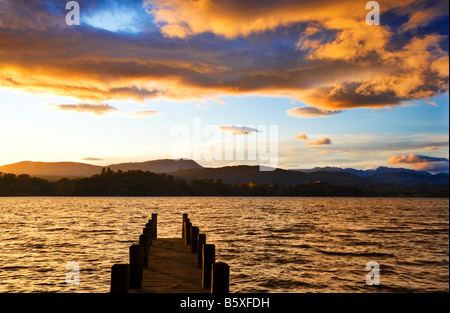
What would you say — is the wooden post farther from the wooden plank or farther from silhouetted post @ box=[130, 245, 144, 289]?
silhouetted post @ box=[130, 245, 144, 289]

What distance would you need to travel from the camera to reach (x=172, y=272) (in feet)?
47.6

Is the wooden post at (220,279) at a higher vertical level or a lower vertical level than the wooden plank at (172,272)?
higher

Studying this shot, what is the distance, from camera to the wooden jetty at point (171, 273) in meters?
8.34

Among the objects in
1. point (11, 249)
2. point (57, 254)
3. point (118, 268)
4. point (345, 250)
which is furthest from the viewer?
A: point (345, 250)

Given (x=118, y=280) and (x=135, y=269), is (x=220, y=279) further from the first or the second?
(x=135, y=269)

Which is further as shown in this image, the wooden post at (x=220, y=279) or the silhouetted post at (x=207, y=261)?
the silhouetted post at (x=207, y=261)

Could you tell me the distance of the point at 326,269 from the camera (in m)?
28.0

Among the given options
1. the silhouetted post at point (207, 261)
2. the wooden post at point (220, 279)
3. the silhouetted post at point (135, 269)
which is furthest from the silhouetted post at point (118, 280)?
the silhouetted post at point (207, 261)

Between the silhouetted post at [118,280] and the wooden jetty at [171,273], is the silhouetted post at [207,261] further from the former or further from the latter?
the silhouetted post at [118,280]

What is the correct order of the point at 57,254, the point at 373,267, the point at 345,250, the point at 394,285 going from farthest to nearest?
the point at 345,250 → the point at 57,254 → the point at 373,267 → the point at 394,285
